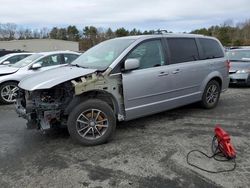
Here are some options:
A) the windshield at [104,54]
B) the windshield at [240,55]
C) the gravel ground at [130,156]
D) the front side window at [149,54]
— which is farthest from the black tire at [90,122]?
the windshield at [240,55]

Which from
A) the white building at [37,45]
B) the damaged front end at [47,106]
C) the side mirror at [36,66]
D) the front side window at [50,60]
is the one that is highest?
the white building at [37,45]

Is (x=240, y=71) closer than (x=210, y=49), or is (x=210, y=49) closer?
(x=210, y=49)

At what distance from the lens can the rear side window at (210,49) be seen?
643cm

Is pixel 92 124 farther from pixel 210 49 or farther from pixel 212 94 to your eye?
pixel 210 49

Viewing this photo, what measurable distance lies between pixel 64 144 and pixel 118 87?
1.32m

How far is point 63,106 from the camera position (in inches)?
174

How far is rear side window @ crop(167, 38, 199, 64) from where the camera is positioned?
5.64 meters

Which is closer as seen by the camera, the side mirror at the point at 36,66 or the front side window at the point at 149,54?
the front side window at the point at 149,54

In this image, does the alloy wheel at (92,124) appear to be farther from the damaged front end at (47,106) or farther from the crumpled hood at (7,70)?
the crumpled hood at (7,70)

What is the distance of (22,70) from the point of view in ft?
27.0

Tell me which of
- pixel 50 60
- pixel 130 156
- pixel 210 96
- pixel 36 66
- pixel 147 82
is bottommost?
pixel 130 156

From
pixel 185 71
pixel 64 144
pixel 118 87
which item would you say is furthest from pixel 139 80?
pixel 64 144

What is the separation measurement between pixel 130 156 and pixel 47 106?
1.51 m

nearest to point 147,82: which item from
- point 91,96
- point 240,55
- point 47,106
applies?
point 91,96
